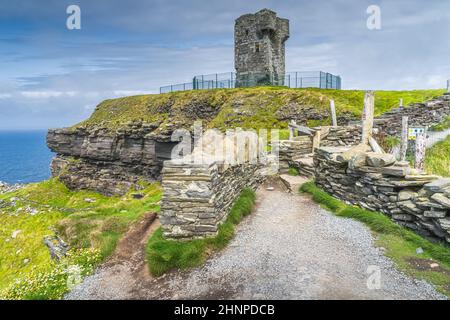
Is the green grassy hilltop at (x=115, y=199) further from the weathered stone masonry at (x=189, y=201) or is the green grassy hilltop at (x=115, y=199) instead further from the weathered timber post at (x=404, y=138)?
the weathered timber post at (x=404, y=138)

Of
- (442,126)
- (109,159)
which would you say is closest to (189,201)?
(442,126)

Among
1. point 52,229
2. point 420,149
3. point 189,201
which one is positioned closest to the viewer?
point 189,201

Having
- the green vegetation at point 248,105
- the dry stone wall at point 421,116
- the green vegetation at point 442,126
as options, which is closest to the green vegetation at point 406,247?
the dry stone wall at point 421,116

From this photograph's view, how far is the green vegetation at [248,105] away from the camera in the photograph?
103 ft

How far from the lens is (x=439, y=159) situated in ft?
51.1

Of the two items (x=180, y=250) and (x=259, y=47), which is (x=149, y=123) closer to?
(x=259, y=47)

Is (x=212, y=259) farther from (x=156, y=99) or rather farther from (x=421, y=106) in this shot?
(x=156, y=99)

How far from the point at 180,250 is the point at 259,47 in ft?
133

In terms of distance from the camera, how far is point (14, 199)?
146 ft

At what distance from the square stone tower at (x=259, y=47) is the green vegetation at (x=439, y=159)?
29.5m

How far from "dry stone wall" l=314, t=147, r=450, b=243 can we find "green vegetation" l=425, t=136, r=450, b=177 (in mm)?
4586

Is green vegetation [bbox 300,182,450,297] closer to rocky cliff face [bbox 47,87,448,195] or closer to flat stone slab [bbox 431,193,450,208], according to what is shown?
flat stone slab [bbox 431,193,450,208]

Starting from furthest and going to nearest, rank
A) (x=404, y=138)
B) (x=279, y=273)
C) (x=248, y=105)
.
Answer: (x=248, y=105) < (x=404, y=138) < (x=279, y=273)

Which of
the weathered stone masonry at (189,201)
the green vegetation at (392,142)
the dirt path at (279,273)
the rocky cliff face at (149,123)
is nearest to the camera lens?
the dirt path at (279,273)
